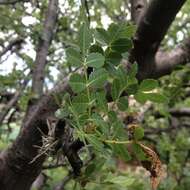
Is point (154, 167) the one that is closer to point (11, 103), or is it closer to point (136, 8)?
point (136, 8)

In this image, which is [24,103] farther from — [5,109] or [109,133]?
[109,133]

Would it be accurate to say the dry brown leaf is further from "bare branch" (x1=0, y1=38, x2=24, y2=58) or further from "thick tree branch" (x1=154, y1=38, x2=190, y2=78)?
"bare branch" (x1=0, y1=38, x2=24, y2=58)

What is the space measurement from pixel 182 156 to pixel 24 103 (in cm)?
132

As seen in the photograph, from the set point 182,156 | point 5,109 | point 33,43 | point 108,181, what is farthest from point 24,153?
point 182,156

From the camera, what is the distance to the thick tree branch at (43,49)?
5.14 ft

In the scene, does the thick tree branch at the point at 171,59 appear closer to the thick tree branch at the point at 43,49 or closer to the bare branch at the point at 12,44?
the thick tree branch at the point at 43,49

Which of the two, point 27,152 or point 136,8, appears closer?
point 27,152

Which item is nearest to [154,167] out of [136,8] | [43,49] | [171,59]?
[171,59]

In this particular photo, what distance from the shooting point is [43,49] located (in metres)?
1.61

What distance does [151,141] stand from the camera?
8.92 ft

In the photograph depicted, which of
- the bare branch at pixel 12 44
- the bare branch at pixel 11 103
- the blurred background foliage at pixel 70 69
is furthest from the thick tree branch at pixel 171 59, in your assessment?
the bare branch at pixel 12 44

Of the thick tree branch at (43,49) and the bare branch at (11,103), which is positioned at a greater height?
the thick tree branch at (43,49)

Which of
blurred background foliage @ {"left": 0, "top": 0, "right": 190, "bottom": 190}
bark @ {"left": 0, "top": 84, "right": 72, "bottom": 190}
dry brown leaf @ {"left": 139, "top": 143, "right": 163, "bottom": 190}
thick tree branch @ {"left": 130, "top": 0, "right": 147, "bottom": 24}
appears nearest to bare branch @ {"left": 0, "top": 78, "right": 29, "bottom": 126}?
blurred background foliage @ {"left": 0, "top": 0, "right": 190, "bottom": 190}

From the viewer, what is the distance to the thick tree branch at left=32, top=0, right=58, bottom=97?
5.14 feet
